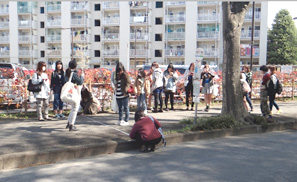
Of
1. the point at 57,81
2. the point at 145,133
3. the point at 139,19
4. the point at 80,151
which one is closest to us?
the point at 80,151

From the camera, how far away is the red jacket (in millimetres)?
5730

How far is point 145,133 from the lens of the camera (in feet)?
18.8

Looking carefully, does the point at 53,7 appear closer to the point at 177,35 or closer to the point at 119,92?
the point at 177,35

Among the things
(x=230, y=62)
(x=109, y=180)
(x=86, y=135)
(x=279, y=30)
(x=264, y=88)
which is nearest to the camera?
(x=109, y=180)

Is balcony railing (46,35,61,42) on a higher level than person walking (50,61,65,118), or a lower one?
higher

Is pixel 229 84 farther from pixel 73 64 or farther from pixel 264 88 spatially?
pixel 73 64

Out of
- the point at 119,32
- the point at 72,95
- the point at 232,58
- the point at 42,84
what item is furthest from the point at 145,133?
the point at 119,32

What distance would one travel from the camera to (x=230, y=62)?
801 cm

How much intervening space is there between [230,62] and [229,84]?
648mm

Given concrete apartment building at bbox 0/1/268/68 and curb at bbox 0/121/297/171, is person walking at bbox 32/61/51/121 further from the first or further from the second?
concrete apartment building at bbox 0/1/268/68

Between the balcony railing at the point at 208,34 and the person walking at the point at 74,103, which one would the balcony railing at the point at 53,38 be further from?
the person walking at the point at 74,103

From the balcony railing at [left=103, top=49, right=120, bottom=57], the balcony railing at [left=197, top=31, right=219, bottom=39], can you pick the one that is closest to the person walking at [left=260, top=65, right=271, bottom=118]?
the balcony railing at [left=197, top=31, right=219, bottom=39]

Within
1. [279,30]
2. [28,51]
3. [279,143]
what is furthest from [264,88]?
[28,51]

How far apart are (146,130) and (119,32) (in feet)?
138
